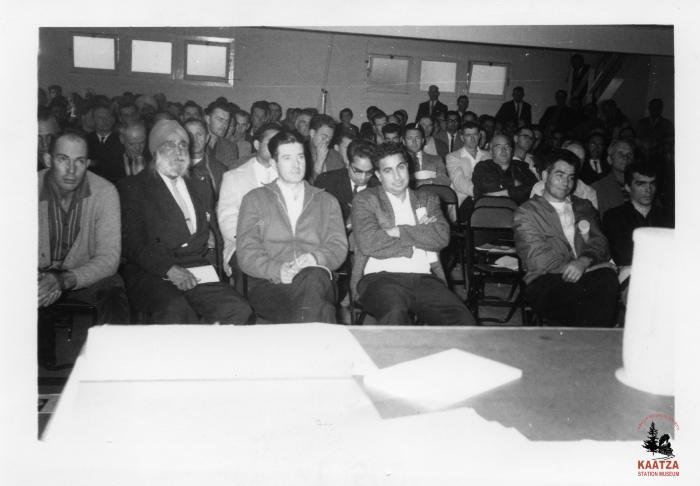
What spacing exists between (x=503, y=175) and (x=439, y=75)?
14.3ft

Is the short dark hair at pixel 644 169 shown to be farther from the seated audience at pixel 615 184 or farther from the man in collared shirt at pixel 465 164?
the man in collared shirt at pixel 465 164

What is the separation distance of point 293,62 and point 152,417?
26.6ft

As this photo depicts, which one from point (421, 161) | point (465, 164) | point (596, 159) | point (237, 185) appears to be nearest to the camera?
point (237, 185)

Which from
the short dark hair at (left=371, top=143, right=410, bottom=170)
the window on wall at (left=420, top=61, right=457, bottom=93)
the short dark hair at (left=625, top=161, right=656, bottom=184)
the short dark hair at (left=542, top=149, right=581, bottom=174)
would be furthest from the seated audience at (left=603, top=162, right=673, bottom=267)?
the window on wall at (left=420, top=61, right=457, bottom=93)

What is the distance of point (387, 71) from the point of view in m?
8.73

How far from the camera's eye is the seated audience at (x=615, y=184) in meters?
3.89

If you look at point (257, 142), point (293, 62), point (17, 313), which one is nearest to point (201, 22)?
point (17, 313)

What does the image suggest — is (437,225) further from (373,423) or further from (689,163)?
→ (373,423)

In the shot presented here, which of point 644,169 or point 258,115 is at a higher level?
point 258,115

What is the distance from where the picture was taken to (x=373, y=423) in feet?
2.64

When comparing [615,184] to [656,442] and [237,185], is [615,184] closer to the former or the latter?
[237,185]

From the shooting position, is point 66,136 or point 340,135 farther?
point 340,135

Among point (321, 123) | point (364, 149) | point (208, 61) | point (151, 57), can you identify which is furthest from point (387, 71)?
point (364, 149)

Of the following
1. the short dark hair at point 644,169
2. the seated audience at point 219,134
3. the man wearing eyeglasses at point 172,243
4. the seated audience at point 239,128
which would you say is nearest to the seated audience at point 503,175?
the short dark hair at point 644,169
